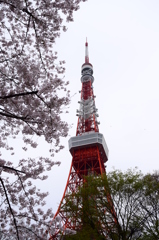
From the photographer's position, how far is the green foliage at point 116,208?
769cm

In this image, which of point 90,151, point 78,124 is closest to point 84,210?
point 90,151

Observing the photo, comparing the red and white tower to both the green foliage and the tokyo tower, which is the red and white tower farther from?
the green foliage

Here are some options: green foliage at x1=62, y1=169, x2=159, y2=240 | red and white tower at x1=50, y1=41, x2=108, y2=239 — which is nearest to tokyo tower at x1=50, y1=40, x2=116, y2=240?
red and white tower at x1=50, y1=41, x2=108, y2=239

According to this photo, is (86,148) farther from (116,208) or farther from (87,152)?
(116,208)

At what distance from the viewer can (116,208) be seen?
8.23 meters

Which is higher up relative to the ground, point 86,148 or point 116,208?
point 86,148

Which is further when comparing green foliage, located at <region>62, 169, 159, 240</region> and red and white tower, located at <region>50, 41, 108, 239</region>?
red and white tower, located at <region>50, 41, 108, 239</region>

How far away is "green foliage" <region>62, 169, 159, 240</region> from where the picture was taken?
7.69m

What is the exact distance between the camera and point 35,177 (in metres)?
5.31


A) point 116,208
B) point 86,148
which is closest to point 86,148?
point 86,148

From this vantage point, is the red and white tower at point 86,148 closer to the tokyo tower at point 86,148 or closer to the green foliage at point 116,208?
the tokyo tower at point 86,148

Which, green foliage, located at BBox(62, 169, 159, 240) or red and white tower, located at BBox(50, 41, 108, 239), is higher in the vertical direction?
red and white tower, located at BBox(50, 41, 108, 239)

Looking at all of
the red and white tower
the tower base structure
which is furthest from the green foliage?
the tower base structure

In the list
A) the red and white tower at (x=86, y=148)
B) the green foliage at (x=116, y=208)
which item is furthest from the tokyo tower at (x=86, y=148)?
the green foliage at (x=116, y=208)
